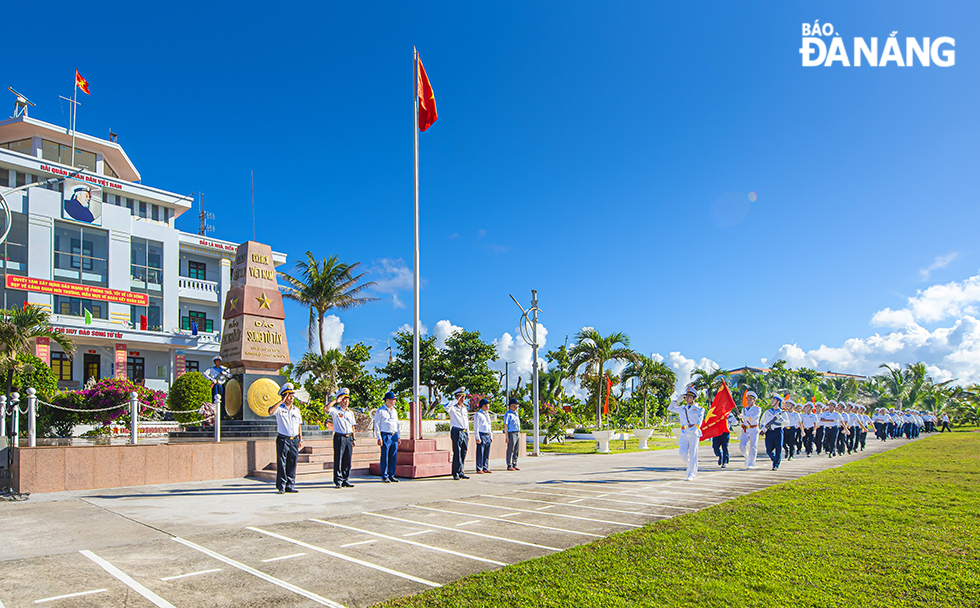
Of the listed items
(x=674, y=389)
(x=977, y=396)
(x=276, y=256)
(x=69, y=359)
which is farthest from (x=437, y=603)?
(x=977, y=396)

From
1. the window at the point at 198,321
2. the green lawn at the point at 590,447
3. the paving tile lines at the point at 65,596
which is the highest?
the window at the point at 198,321

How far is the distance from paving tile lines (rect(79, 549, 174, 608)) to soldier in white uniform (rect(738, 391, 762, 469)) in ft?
46.5

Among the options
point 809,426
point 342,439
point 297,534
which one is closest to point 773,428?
point 809,426

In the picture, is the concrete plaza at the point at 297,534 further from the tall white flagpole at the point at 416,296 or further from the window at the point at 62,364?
the window at the point at 62,364

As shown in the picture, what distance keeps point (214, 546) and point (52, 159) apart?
41453mm

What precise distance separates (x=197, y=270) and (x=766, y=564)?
142ft

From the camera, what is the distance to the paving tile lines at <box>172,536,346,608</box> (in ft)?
15.0

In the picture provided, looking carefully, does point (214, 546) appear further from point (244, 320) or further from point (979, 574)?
point (244, 320)

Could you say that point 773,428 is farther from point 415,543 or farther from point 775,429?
point 415,543

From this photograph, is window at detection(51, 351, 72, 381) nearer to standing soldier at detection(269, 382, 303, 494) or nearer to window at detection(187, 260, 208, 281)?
window at detection(187, 260, 208, 281)

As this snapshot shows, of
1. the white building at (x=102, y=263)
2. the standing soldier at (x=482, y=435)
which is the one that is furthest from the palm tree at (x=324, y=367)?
the standing soldier at (x=482, y=435)

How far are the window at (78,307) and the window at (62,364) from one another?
2.27 m

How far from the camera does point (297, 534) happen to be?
22.7ft

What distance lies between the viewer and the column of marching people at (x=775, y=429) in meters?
13.4
